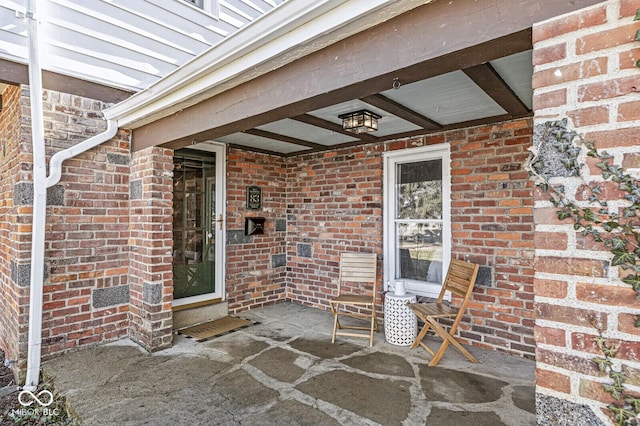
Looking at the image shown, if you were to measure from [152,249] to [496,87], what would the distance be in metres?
3.09

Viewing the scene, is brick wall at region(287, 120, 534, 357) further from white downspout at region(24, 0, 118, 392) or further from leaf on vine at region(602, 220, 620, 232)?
white downspout at region(24, 0, 118, 392)

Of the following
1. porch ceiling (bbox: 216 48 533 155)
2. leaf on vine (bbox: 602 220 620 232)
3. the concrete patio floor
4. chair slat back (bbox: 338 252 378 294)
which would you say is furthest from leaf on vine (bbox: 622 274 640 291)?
chair slat back (bbox: 338 252 378 294)

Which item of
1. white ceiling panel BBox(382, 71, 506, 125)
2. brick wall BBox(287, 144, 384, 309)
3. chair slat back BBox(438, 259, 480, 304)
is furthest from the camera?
brick wall BBox(287, 144, 384, 309)

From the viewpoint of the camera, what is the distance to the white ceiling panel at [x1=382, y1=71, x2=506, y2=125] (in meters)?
2.38

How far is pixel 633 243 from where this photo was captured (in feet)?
3.10

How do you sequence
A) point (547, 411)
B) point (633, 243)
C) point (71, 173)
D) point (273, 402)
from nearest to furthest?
point (633, 243)
point (547, 411)
point (273, 402)
point (71, 173)

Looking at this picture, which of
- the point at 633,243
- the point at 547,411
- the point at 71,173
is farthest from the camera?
the point at 71,173

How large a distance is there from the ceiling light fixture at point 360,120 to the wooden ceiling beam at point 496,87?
0.97 m

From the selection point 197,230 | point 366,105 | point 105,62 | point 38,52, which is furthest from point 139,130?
point 366,105

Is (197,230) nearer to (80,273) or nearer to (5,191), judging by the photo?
(80,273)

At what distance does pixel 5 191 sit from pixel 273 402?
3.22 meters

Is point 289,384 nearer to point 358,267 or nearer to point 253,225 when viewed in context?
point 358,267

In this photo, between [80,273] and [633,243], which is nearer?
[633,243]

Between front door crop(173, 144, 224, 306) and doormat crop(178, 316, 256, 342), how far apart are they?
300mm
